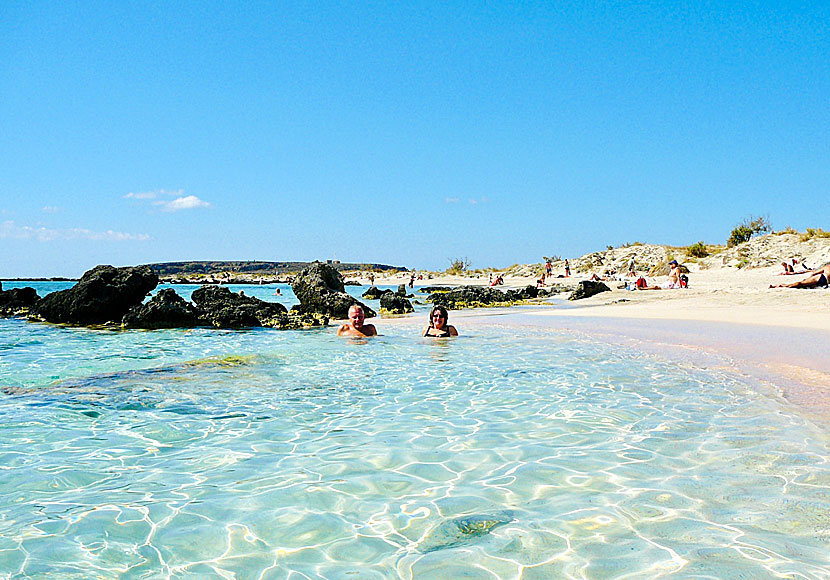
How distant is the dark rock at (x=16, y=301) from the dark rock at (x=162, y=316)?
9291 millimetres

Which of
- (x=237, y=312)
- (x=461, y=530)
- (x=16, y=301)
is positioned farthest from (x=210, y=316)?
(x=461, y=530)

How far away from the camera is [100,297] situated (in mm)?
18609

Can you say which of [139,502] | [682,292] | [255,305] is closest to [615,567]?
[139,502]

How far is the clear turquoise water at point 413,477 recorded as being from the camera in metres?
3.24

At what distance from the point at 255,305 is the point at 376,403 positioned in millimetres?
13382

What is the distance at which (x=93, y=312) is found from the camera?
18422 mm

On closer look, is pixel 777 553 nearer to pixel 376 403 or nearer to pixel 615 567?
pixel 615 567

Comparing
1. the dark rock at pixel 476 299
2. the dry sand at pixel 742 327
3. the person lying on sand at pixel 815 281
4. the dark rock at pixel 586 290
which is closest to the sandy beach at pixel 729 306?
the dry sand at pixel 742 327

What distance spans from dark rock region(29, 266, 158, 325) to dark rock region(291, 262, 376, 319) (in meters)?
5.12

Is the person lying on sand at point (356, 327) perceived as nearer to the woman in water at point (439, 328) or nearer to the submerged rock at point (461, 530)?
the woman in water at point (439, 328)

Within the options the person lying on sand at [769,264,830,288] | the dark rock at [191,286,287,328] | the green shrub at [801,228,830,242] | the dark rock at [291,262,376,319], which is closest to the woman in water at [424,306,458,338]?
the dark rock at [191,286,287,328]

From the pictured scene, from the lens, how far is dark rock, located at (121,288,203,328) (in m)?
17.5

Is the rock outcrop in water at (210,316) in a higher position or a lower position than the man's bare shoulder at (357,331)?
higher

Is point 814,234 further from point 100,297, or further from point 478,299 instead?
point 100,297
